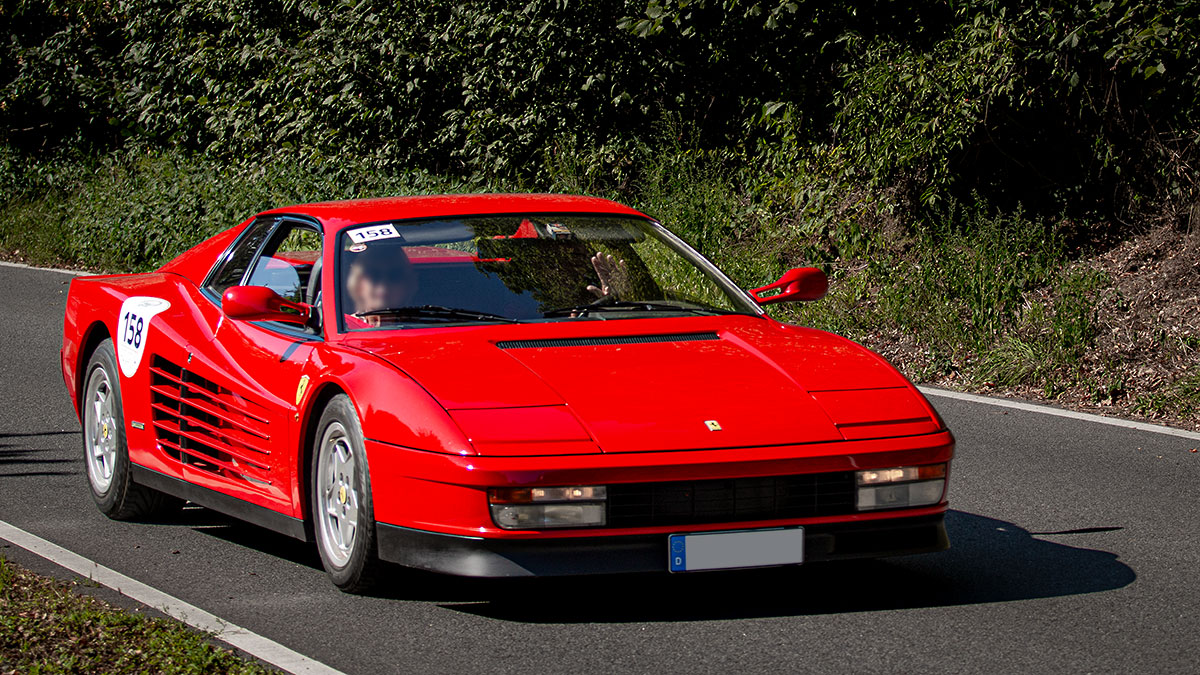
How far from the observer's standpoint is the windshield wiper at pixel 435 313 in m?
6.07

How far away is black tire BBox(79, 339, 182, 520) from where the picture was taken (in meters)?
7.16

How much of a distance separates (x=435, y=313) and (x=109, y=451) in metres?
2.09

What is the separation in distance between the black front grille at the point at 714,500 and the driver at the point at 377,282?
1.43 meters

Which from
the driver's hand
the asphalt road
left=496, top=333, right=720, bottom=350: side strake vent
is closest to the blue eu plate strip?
the asphalt road

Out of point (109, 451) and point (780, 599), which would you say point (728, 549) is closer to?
point (780, 599)

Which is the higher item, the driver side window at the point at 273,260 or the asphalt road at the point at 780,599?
the driver side window at the point at 273,260

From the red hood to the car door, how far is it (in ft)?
1.39

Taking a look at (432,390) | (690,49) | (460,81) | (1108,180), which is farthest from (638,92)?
(432,390)

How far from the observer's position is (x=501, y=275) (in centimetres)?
628

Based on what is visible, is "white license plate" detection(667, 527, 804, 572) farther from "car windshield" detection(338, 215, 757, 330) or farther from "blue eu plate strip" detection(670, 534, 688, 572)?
"car windshield" detection(338, 215, 757, 330)

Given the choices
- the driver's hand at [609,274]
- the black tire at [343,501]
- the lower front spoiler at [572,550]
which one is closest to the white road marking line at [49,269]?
the driver's hand at [609,274]

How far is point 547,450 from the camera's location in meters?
5.05

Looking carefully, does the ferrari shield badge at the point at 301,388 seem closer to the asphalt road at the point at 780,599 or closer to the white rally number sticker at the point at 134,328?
the asphalt road at the point at 780,599

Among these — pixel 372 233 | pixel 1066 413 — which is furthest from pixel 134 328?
pixel 1066 413
